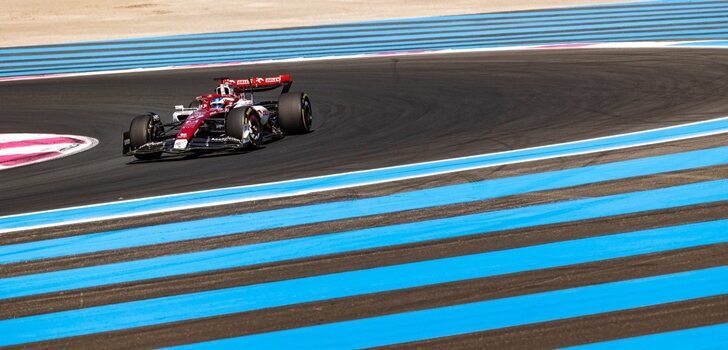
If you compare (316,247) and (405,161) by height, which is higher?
(316,247)

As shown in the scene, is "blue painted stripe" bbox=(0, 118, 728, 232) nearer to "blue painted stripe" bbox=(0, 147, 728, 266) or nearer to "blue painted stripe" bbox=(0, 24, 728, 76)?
"blue painted stripe" bbox=(0, 147, 728, 266)

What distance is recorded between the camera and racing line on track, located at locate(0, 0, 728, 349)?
5.34m

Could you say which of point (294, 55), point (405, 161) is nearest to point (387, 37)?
point (294, 55)

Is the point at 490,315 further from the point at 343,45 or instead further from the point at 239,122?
the point at 343,45

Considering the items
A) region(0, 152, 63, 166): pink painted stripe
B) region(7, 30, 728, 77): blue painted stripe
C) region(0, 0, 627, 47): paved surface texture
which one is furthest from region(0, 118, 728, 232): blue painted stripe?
region(0, 0, 627, 47): paved surface texture

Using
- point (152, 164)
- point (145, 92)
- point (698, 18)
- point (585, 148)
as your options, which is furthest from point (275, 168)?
point (698, 18)

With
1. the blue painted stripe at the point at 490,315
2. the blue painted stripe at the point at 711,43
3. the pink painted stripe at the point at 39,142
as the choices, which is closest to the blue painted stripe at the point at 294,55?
the blue painted stripe at the point at 711,43

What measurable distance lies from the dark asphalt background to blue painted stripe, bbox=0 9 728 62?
2.69 m

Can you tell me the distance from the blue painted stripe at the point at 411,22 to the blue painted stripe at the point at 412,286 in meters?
16.7

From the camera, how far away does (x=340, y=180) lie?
8930 mm

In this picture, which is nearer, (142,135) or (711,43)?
(142,135)

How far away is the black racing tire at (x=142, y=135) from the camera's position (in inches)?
438

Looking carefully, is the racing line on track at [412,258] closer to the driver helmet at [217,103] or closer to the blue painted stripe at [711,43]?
the driver helmet at [217,103]

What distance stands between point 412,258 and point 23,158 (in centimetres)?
647
